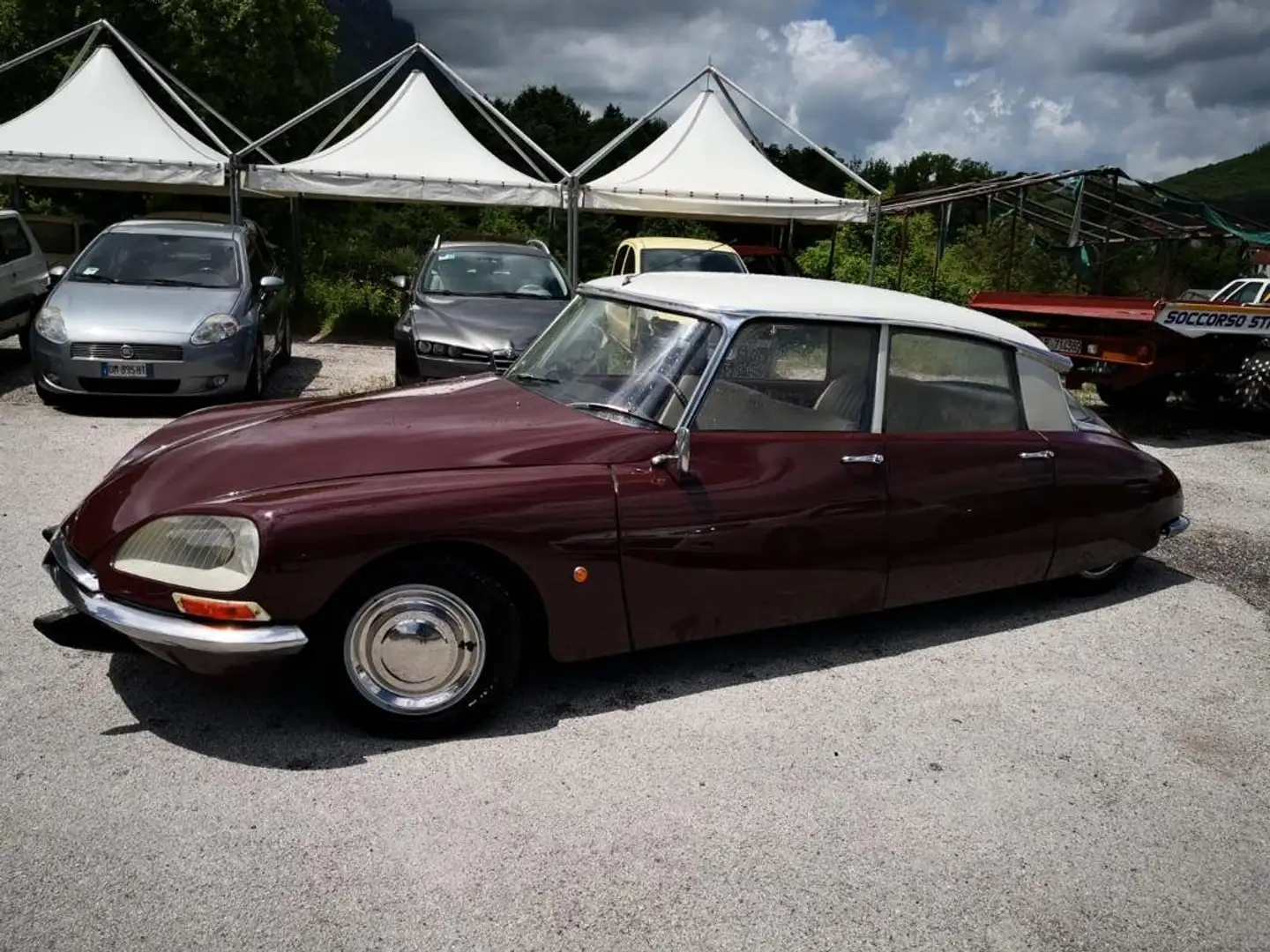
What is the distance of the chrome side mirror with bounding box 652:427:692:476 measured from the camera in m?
3.71

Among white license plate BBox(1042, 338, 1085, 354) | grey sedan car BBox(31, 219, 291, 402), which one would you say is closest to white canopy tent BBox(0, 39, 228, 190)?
grey sedan car BBox(31, 219, 291, 402)

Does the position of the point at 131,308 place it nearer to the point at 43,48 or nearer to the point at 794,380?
the point at 794,380

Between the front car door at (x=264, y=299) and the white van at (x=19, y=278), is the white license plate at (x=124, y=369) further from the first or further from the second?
the white van at (x=19, y=278)

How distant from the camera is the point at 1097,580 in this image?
17.2 feet

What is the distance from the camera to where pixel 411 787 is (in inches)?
124

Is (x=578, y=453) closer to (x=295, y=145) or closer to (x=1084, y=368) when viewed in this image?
(x=1084, y=368)

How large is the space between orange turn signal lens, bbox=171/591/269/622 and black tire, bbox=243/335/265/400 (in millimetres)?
6142

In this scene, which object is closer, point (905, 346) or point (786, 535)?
point (786, 535)

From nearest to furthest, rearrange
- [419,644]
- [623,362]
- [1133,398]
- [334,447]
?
[419,644]
[334,447]
[623,362]
[1133,398]

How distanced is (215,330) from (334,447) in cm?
568

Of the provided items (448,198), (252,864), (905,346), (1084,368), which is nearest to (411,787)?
(252,864)

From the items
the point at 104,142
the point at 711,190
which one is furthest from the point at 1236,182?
the point at 104,142

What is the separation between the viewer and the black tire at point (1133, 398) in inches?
455

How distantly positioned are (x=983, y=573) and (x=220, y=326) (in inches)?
266
